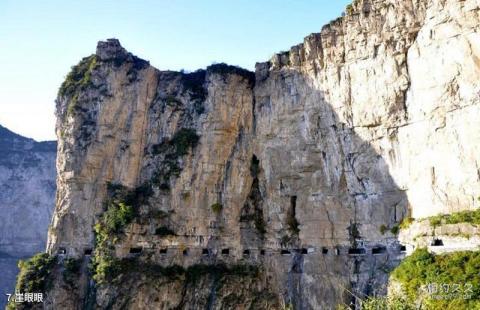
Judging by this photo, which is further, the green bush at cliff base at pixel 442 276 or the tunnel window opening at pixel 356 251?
the tunnel window opening at pixel 356 251

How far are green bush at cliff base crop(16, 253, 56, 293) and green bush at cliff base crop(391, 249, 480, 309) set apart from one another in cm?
2457

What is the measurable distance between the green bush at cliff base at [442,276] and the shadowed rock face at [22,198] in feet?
197

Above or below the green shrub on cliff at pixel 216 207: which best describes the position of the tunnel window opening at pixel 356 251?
below

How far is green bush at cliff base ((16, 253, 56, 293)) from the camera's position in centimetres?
3456

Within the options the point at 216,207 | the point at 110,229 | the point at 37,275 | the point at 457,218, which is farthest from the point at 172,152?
the point at 457,218

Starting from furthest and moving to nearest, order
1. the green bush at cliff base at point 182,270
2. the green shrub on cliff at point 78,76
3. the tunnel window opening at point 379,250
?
the green shrub on cliff at point 78,76
the green bush at cliff base at point 182,270
the tunnel window opening at point 379,250

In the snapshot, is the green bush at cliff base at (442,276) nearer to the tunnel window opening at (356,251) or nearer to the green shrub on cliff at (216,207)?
the tunnel window opening at (356,251)

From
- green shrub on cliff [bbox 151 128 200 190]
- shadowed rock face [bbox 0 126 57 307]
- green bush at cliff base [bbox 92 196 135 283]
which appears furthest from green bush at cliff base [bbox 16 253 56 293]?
shadowed rock face [bbox 0 126 57 307]

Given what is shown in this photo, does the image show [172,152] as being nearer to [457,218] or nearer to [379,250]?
[379,250]

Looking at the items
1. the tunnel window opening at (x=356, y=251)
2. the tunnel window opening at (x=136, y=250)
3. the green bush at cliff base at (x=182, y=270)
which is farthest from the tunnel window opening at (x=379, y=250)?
the tunnel window opening at (x=136, y=250)

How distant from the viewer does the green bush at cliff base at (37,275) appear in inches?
1361

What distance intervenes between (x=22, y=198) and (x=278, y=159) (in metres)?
51.8

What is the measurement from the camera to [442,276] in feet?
76.3

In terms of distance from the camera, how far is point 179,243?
119ft
